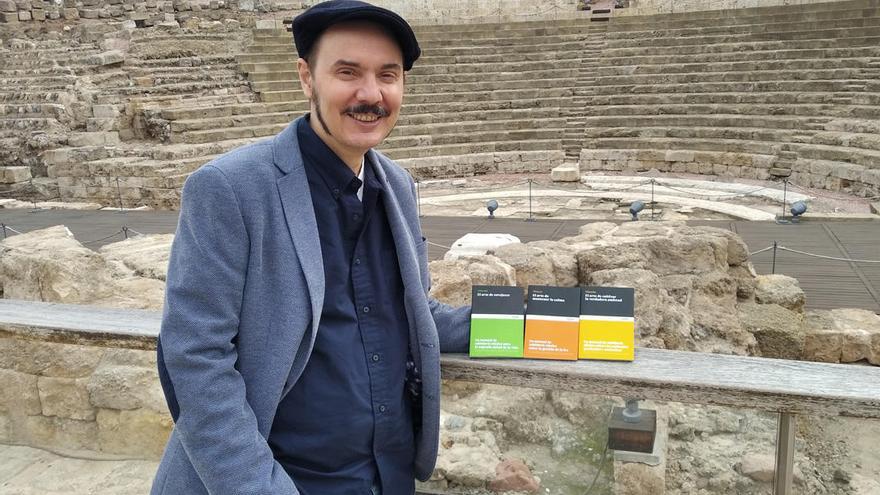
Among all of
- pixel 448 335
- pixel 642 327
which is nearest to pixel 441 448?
pixel 448 335

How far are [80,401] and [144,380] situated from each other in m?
0.26

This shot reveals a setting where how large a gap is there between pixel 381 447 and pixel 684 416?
2.65 feet

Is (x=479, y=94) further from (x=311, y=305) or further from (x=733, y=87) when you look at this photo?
(x=311, y=305)

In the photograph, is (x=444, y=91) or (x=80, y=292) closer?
(x=80, y=292)

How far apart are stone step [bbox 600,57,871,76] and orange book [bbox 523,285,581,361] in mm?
15121

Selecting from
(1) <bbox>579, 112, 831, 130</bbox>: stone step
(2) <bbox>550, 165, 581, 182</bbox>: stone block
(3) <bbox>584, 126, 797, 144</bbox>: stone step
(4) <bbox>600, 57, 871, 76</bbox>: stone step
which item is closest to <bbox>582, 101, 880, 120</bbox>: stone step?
(1) <bbox>579, 112, 831, 130</bbox>: stone step

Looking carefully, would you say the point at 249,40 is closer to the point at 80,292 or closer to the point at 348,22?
the point at 80,292

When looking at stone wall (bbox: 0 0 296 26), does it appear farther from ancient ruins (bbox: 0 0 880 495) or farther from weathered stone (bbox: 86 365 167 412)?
weathered stone (bbox: 86 365 167 412)

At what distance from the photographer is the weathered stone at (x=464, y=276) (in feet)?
15.0

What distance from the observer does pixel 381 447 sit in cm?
159

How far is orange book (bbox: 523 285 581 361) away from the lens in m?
1.74

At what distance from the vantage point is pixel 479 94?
16.7 m

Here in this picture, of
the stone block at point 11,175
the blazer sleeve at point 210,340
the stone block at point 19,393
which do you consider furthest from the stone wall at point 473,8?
the blazer sleeve at point 210,340

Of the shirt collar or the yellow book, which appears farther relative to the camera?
the yellow book
